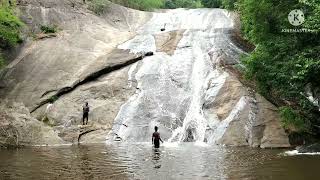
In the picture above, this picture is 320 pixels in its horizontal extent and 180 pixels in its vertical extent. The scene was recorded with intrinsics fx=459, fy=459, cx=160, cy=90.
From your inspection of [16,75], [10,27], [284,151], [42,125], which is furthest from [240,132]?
[10,27]

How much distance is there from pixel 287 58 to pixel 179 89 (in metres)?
9.43

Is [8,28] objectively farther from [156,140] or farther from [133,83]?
[156,140]

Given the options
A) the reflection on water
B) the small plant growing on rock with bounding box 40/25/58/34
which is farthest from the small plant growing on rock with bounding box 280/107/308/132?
the small plant growing on rock with bounding box 40/25/58/34

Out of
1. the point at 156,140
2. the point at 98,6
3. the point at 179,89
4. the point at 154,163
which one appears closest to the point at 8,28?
the point at 98,6

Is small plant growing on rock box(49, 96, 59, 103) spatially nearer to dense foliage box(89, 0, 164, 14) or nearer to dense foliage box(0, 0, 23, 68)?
dense foliage box(0, 0, 23, 68)

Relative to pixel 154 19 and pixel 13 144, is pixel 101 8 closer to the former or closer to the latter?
pixel 154 19

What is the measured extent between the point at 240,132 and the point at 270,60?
13.4 feet

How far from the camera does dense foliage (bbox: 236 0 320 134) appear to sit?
2052 centimetres

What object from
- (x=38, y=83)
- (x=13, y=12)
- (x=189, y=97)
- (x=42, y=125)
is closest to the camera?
(x=42, y=125)

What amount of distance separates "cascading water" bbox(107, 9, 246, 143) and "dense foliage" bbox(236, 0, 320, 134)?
328 centimetres

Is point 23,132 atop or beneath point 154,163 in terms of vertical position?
atop

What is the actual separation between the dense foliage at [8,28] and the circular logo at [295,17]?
68.0ft

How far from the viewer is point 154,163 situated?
17500 mm

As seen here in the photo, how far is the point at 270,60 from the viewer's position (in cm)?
2302
